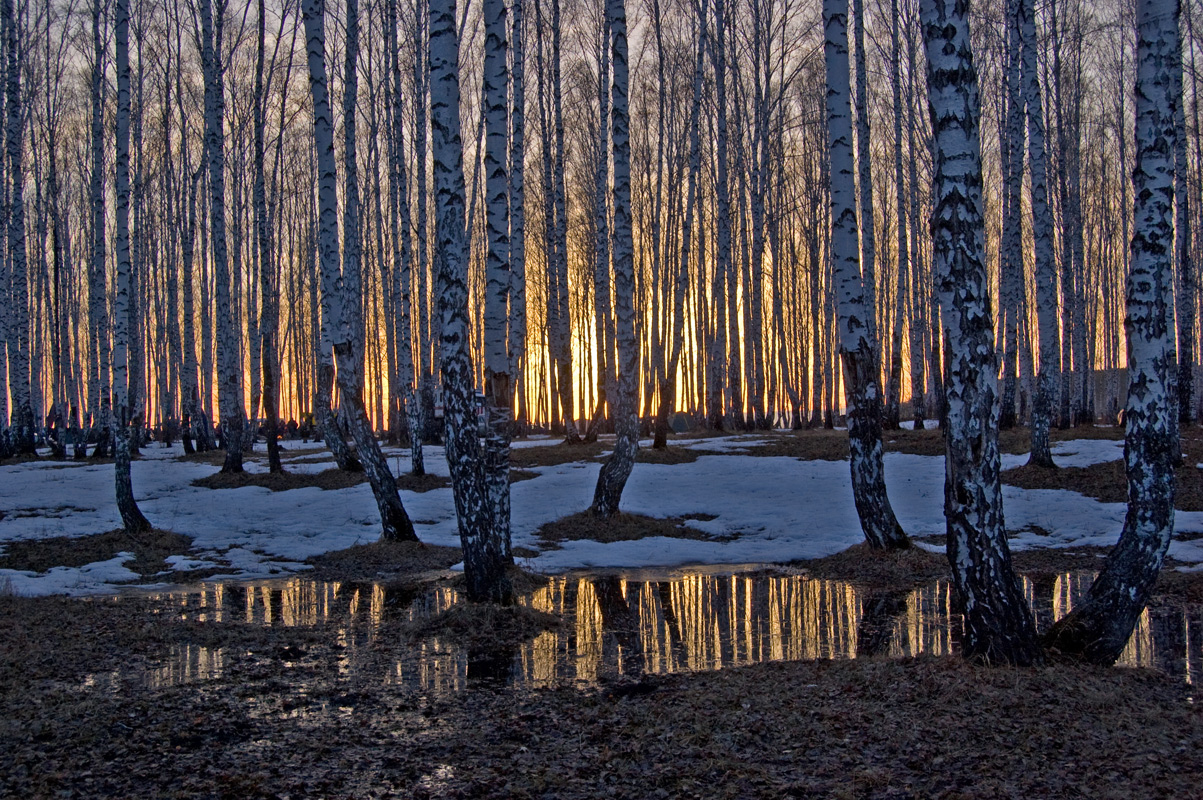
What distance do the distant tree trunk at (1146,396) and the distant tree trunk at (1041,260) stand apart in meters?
9.77

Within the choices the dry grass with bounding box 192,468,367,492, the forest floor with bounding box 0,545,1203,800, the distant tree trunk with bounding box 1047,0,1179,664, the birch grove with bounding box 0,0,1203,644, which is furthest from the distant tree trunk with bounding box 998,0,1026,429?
the dry grass with bounding box 192,468,367,492

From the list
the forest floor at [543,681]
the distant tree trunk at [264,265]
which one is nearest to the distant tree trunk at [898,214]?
the forest floor at [543,681]

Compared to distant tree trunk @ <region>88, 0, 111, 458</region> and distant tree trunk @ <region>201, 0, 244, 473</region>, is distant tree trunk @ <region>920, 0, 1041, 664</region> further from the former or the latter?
distant tree trunk @ <region>201, 0, 244, 473</region>

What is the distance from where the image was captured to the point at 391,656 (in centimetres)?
636

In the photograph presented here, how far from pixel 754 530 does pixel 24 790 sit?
10520 millimetres

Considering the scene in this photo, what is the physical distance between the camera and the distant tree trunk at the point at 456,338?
7641 millimetres

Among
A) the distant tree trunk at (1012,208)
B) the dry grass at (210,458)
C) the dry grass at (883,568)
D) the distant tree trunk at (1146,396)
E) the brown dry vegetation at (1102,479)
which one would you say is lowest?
the dry grass at (883,568)

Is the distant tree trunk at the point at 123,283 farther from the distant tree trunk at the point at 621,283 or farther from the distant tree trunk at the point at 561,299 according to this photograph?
the distant tree trunk at the point at 561,299

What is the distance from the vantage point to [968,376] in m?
5.21

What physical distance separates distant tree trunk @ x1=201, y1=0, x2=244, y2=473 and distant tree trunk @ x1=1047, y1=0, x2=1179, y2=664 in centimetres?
1537

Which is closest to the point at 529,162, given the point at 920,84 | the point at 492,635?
the point at 920,84

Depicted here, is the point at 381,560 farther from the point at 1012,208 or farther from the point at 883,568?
the point at 1012,208

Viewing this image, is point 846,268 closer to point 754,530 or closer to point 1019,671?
point 754,530

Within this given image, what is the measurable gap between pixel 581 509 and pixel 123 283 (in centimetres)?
784
